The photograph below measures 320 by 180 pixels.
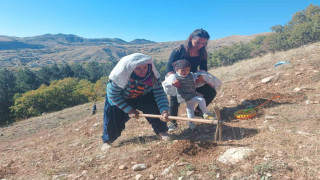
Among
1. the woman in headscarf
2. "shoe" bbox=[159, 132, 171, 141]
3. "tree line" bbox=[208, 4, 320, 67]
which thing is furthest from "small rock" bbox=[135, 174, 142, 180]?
"tree line" bbox=[208, 4, 320, 67]

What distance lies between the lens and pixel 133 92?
3273 millimetres

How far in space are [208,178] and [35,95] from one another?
34.6 meters

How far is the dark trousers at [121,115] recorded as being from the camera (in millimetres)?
3496

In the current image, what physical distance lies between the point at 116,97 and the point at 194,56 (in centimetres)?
183

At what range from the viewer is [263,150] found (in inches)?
92.8

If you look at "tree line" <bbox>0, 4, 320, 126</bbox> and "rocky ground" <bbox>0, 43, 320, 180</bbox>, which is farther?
"tree line" <bbox>0, 4, 320, 126</bbox>

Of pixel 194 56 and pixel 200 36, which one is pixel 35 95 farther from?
pixel 200 36

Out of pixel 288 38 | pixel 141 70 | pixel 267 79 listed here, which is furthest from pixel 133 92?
pixel 288 38

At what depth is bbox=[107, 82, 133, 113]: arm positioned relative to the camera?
10.4 ft

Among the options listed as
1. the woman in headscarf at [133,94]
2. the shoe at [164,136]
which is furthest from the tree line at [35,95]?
the shoe at [164,136]

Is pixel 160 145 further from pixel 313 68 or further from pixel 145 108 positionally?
pixel 313 68

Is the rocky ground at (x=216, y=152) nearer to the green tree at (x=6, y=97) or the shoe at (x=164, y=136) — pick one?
the shoe at (x=164, y=136)

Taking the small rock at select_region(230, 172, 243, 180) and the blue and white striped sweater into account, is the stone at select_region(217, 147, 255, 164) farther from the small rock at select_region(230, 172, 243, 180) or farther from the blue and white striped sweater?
the blue and white striped sweater

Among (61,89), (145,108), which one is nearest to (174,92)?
(145,108)
